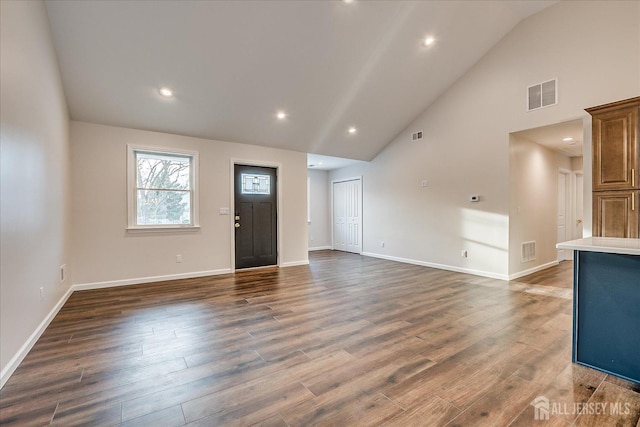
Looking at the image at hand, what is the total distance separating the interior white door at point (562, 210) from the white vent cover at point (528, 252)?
1.62 meters

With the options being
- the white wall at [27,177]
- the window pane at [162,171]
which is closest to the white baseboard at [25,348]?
the white wall at [27,177]

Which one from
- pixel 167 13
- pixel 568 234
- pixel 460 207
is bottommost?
pixel 568 234

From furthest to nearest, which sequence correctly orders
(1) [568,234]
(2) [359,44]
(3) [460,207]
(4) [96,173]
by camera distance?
(1) [568,234] < (3) [460,207] < (4) [96,173] < (2) [359,44]

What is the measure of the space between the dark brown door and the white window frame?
756mm

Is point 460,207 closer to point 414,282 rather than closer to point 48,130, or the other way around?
point 414,282

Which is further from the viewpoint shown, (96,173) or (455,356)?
(96,173)

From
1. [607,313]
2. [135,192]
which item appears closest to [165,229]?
[135,192]

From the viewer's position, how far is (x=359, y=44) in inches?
161

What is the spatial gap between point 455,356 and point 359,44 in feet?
13.0

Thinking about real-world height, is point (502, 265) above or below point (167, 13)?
below

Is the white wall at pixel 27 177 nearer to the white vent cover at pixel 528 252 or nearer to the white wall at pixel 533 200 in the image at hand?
the white wall at pixel 533 200

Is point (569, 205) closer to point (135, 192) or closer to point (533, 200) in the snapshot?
point (533, 200)

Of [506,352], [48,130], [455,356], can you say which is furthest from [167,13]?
[506,352]

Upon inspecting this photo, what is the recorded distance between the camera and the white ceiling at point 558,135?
4.43m
